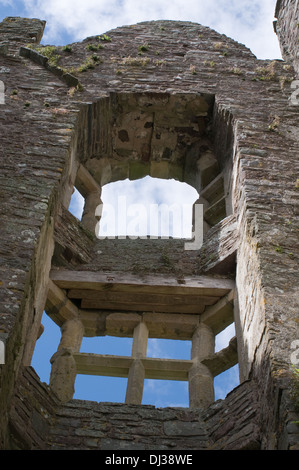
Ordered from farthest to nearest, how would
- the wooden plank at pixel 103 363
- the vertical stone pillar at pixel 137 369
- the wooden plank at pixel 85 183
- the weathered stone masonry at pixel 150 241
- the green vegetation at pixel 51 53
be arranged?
the green vegetation at pixel 51 53, the wooden plank at pixel 85 183, the wooden plank at pixel 103 363, the vertical stone pillar at pixel 137 369, the weathered stone masonry at pixel 150 241

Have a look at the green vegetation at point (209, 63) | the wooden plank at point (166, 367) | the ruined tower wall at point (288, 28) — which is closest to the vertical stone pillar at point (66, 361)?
the wooden plank at point (166, 367)

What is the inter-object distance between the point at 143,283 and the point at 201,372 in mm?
1169

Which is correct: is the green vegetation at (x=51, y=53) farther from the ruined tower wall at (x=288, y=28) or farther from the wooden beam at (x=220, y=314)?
the wooden beam at (x=220, y=314)

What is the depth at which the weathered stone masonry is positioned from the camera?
18.7 feet

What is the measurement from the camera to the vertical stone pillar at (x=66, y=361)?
6.70 metres

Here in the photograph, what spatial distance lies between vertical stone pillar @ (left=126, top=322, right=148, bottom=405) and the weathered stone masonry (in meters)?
0.02

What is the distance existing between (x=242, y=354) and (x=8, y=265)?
2.31m

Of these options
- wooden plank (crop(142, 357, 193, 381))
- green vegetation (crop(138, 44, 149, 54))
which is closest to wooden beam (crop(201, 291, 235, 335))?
wooden plank (crop(142, 357, 193, 381))

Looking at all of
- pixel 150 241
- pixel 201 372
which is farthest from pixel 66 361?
pixel 150 241

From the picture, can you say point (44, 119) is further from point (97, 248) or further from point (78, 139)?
point (97, 248)

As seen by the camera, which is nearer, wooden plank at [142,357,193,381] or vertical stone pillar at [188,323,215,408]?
vertical stone pillar at [188,323,215,408]

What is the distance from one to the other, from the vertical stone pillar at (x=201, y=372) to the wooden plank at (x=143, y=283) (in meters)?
0.42

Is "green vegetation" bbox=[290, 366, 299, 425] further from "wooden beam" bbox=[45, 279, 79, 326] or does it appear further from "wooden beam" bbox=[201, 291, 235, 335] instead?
"wooden beam" bbox=[45, 279, 79, 326]
